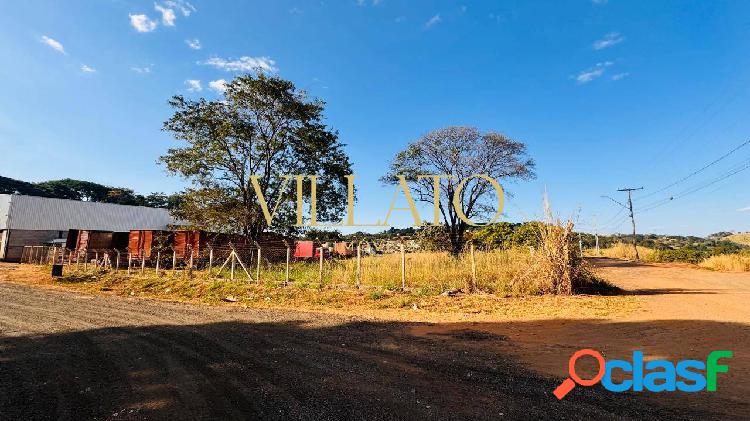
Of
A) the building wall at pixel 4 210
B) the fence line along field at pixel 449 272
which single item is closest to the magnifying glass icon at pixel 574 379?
the fence line along field at pixel 449 272

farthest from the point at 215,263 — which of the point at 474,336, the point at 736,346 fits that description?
the point at 736,346

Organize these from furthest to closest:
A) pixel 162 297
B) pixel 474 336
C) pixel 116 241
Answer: pixel 116 241
pixel 162 297
pixel 474 336

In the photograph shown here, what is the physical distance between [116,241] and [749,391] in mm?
31191

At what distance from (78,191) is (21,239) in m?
62.3

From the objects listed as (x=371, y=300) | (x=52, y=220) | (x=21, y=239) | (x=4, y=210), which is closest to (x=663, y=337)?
(x=371, y=300)

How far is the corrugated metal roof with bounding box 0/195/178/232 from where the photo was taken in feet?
111

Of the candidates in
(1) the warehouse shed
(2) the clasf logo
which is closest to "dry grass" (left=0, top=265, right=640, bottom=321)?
(2) the clasf logo

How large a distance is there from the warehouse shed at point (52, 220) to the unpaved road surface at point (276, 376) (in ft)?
78.8

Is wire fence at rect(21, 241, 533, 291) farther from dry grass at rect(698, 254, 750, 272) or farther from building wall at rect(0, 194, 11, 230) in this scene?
building wall at rect(0, 194, 11, 230)

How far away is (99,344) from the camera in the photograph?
5824 mm

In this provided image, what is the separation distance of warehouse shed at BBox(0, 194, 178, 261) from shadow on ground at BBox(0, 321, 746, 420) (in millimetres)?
24821

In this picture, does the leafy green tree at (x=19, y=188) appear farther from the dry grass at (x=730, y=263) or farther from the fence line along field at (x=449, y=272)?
the dry grass at (x=730, y=263)

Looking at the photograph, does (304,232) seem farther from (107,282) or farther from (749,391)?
(749,391)

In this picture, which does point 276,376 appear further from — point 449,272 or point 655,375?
point 449,272
